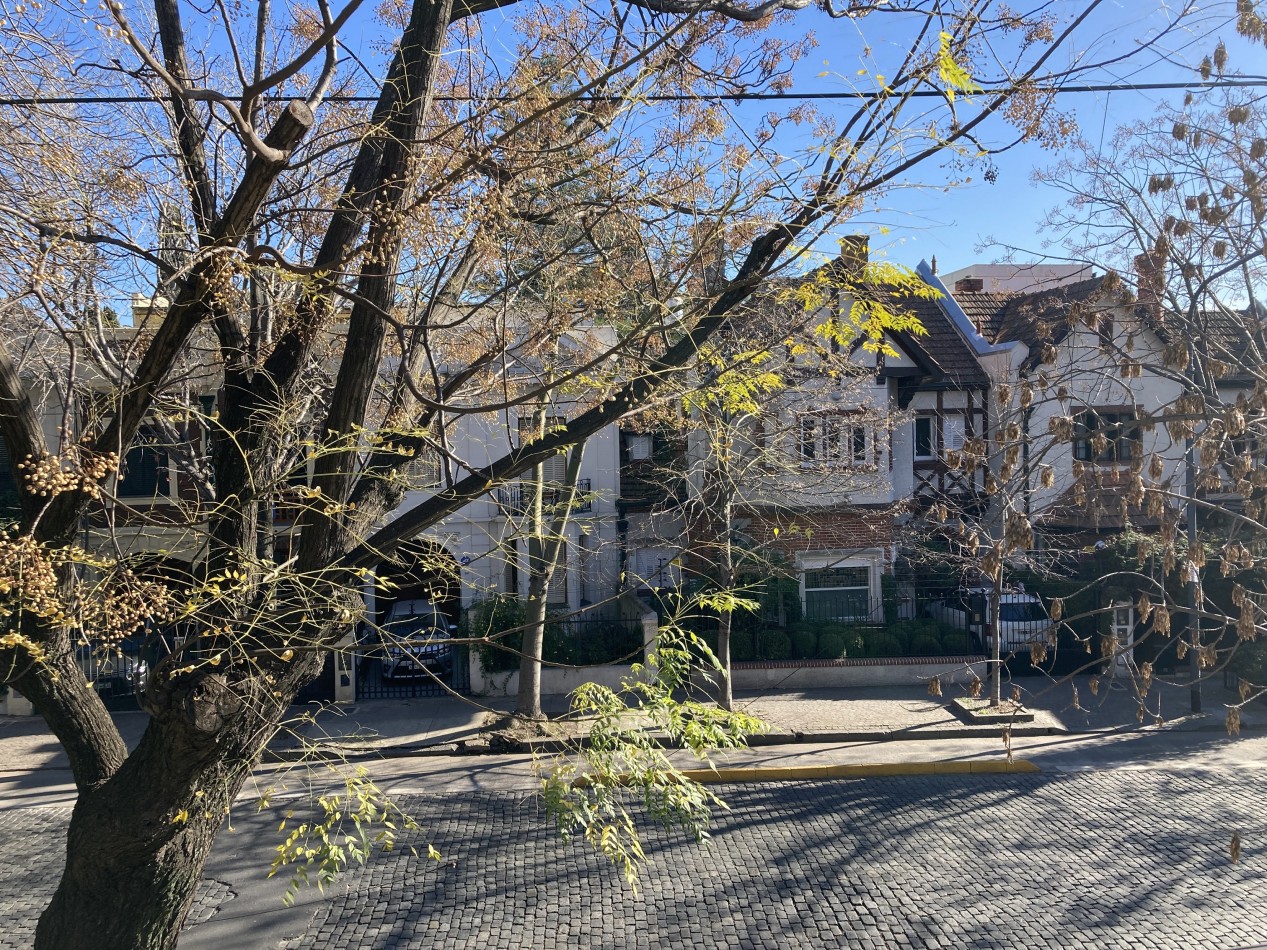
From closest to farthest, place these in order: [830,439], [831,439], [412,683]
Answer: [830,439] < [831,439] < [412,683]

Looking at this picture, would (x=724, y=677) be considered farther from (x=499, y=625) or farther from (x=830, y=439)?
(x=830, y=439)

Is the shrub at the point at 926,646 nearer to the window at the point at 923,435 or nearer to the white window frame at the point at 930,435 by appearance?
the white window frame at the point at 930,435

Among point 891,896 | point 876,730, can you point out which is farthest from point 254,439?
point 876,730

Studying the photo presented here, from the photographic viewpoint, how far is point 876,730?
44.9ft

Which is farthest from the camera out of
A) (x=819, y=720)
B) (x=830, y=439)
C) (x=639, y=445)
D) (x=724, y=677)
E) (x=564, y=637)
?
(x=639, y=445)

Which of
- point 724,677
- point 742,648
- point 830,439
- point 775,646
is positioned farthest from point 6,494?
point 830,439

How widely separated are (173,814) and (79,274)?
3452 mm

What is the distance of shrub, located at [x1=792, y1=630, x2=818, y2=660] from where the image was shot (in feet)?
55.7

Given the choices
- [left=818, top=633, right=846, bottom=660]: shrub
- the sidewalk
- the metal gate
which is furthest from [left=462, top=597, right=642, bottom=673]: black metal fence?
[left=818, top=633, right=846, bottom=660]: shrub

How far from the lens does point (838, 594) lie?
1872cm

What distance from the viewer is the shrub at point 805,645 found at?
16969 millimetres

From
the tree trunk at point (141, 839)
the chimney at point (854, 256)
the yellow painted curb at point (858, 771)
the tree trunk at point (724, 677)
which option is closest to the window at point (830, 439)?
the tree trunk at point (724, 677)

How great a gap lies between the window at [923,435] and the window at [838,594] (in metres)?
3.36

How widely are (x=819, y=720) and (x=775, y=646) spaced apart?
2.81 metres
